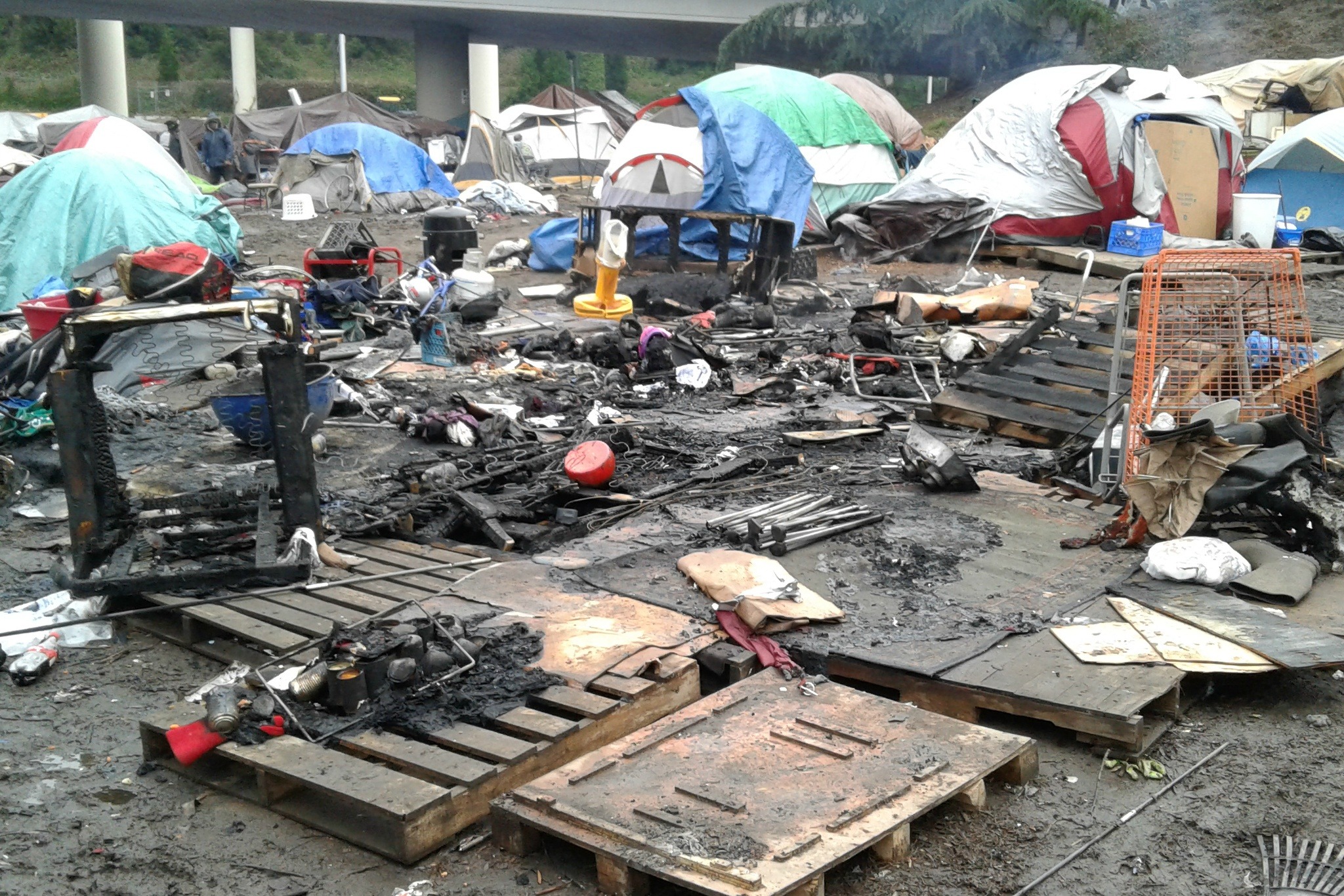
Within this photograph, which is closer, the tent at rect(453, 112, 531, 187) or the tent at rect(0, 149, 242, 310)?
the tent at rect(0, 149, 242, 310)

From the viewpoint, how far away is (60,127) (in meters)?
30.9

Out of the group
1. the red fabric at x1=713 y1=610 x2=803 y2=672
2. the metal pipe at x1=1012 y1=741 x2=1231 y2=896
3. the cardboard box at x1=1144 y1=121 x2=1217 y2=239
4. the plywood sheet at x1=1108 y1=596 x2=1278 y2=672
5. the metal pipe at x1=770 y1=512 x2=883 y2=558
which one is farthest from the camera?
the cardboard box at x1=1144 y1=121 x2=1217 y2=239

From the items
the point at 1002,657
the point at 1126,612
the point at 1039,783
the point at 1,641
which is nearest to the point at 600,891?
the point at 1039,783

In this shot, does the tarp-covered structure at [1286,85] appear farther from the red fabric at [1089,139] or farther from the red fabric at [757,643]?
the red fabric at [757,643]

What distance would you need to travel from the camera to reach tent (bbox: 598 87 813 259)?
15.7m

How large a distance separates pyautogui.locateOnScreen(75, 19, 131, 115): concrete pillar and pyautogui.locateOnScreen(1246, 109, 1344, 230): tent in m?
37.7

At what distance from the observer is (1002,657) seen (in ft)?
15.1

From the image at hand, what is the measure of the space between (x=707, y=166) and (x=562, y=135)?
1774cm

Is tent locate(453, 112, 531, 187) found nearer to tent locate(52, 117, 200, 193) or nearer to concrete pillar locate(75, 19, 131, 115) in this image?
tent locate(52, 117, 200, 193)

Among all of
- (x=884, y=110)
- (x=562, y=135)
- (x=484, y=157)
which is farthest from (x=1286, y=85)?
(x=484, y=157)

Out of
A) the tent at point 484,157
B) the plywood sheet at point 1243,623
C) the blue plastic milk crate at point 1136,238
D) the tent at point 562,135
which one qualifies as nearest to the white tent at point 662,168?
the blue plastic milk crate at point 1136,238

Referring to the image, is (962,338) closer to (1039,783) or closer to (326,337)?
(326,337)

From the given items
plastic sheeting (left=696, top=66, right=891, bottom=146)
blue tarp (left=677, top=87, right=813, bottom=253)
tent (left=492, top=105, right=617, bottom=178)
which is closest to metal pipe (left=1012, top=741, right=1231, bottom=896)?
blue tarp (left=677, top=87, right=813, bottom=253)

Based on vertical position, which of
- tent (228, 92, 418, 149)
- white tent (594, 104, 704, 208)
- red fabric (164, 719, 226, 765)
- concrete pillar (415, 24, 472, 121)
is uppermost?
concrete pillar (415, 24, 472, 121)
